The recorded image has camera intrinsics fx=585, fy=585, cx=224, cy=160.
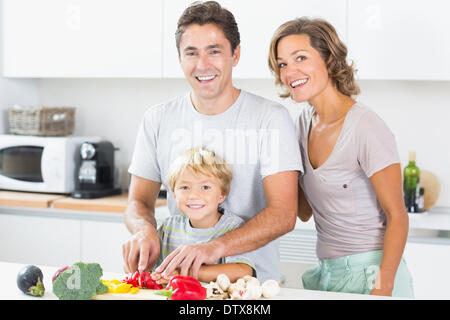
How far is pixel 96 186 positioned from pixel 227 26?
124cm

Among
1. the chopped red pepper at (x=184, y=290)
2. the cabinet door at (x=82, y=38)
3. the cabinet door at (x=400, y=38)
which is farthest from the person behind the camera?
the cabinet door at (x=82, y=38)

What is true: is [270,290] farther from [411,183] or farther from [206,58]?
[411,183]

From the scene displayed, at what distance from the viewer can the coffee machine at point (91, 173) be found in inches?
88.1

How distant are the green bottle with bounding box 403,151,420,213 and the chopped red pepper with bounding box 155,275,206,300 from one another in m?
1.32

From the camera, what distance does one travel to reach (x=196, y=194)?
3.76 ft

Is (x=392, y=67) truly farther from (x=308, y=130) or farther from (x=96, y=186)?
(x=96, y=186)

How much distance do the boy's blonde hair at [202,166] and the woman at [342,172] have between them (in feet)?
0.64

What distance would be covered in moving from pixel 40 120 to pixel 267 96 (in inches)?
35.9

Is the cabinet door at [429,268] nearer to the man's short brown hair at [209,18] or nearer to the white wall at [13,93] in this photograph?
the man's short brown hair at [209,18]

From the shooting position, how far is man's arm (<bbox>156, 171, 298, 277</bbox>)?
41.9 inches

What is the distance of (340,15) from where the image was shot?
2035mm

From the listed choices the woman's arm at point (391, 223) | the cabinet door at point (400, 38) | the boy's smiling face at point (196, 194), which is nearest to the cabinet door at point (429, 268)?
the cabinet door at point (400, 38)
